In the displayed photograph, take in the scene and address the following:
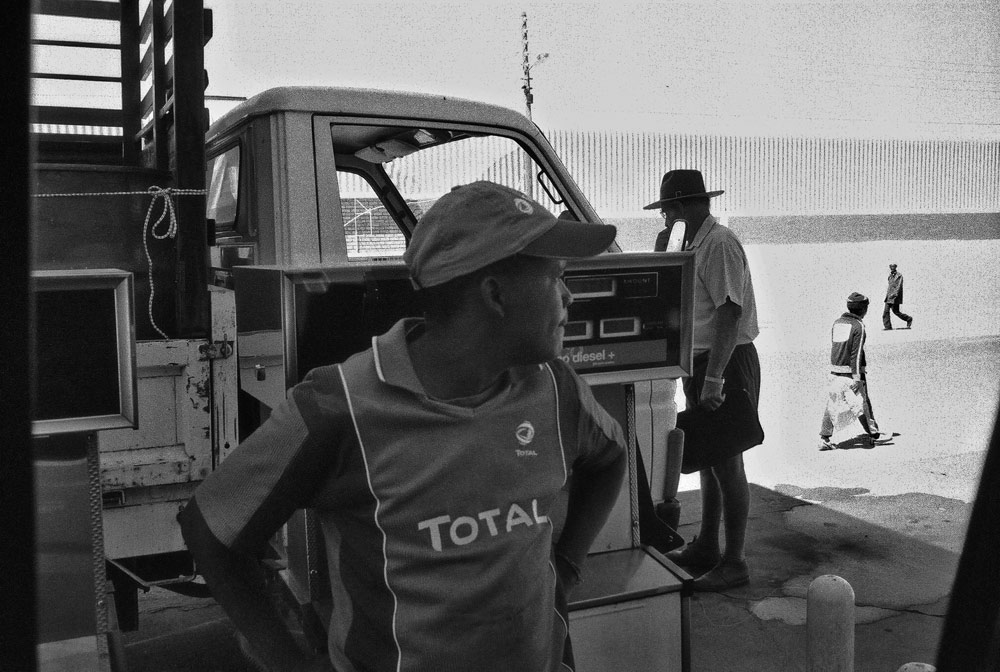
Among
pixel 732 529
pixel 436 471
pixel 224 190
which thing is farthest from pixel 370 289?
pixel 732 529

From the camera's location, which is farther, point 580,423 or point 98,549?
point 98,549

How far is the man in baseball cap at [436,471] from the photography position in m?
1.55

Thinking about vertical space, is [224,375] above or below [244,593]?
above

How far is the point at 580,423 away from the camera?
1.81m

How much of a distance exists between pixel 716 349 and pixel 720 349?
0.8 inches

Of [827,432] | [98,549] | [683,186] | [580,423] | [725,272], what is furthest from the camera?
[827,432]

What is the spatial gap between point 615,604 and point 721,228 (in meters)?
2.41

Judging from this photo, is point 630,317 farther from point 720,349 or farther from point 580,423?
point 720,349

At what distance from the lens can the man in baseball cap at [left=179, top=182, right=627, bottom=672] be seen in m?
1.55

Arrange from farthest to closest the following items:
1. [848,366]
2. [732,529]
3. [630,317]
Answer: [848,366], [732,529], [630,317]

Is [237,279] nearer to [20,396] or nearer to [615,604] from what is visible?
[615,604]

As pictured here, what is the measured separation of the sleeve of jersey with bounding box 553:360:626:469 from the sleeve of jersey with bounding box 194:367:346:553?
444mm

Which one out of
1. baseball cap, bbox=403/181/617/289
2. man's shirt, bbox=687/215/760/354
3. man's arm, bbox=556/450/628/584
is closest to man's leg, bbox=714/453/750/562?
man's shirt, bbox=687/215/760/354

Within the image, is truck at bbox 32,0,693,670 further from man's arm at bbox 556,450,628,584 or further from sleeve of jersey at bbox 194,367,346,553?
man's arm at bbox 556,450,628,584
